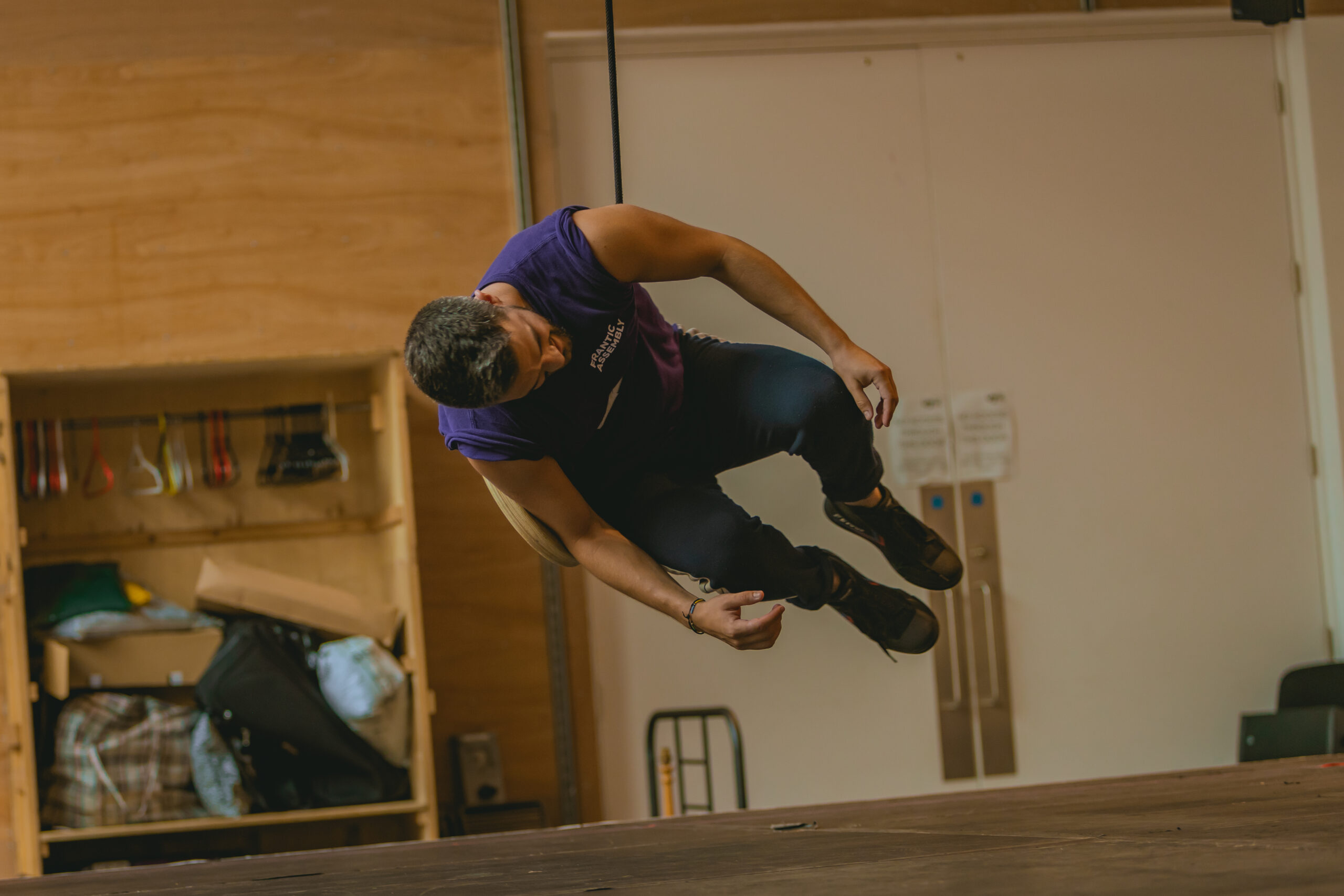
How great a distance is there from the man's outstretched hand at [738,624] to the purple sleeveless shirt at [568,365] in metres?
0.34

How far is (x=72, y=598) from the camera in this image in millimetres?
2873

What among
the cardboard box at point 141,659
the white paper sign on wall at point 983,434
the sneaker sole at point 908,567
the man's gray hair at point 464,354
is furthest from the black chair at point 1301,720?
the cardboard box at point 141,659

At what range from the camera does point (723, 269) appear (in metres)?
1.76

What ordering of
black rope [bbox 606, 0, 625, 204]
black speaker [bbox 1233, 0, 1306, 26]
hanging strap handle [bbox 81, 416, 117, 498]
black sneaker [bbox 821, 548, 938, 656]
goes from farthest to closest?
1. hanging strap handle [bbox 81, 416, 117, 498]
2. black speaker [bbox 1233, 0, 1306, 26]
3. black sneaker [bbox 821, 548, 938, 656]
4. black rope [bbox 606, 0, 625, 204]

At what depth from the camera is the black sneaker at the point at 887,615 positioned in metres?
1.92

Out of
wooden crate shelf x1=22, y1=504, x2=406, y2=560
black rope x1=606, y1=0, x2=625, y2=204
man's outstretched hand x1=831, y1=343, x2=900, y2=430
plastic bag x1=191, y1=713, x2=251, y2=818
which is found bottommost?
plastic bag x1=191, y1=713, x2=251, y2=818

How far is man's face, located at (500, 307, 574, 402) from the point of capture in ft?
4.84

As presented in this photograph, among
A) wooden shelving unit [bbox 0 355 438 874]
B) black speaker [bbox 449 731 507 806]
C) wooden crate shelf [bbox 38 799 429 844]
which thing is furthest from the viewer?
black speaker [bbox 449 731 507 806]

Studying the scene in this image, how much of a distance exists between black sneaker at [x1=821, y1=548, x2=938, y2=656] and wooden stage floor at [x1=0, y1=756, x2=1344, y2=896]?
295 mm

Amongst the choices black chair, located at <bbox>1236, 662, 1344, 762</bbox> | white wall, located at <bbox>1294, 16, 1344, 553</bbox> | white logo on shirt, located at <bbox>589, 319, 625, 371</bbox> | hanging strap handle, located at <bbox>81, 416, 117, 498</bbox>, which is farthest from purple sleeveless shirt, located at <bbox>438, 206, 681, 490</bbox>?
white wall, located at <bbox>1294, 16, 1344, 553</bbox>

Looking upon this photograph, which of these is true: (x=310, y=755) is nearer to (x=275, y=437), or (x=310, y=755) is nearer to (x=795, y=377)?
(x=275, y=437)

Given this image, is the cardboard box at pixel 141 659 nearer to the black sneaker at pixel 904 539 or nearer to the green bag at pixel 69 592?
the green bag at pixel 69 592

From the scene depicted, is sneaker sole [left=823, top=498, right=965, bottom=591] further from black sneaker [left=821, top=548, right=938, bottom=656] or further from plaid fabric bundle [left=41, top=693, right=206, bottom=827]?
plaid fabric bundle [left=41, top=693, right=206, bottom=827]

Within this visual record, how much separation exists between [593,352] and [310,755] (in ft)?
5.41
